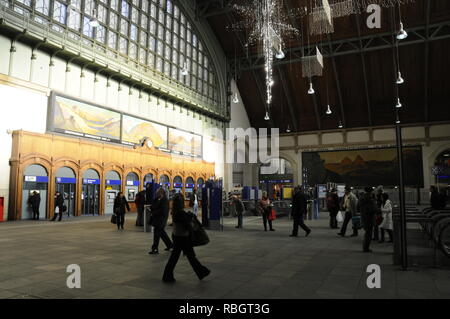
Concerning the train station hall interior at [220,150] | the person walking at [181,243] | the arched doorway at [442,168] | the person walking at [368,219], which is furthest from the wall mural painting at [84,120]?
the arched doorway at [442,168]

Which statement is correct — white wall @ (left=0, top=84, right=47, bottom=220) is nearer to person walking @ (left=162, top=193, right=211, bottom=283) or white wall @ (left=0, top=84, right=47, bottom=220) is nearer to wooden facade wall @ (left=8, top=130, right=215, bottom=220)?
wooden facade wall @ (left=8, top=130, right=215, bottom=220)

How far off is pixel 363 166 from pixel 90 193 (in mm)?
25487

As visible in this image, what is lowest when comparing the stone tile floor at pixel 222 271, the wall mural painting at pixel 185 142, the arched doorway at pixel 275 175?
the stone tile floor at pixel 222 271

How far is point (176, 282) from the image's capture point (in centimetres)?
494

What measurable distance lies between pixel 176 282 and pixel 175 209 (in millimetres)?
1055

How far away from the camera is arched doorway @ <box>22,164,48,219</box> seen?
15859mm

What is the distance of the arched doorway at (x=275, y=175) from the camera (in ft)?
119

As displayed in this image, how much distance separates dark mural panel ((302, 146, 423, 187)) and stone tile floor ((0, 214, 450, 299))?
26.0m

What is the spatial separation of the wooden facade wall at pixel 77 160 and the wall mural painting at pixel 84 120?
499 millimetres

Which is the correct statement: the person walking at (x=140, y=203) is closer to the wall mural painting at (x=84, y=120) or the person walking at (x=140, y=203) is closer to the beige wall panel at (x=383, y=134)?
the wall mural painting at (x=84, y=120)

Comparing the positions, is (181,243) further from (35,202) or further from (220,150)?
(220,150)

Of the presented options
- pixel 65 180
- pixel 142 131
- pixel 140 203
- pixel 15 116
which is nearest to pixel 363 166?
pixel 142 131

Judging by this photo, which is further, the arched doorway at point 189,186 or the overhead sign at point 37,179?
the arched doorway at point 189,186

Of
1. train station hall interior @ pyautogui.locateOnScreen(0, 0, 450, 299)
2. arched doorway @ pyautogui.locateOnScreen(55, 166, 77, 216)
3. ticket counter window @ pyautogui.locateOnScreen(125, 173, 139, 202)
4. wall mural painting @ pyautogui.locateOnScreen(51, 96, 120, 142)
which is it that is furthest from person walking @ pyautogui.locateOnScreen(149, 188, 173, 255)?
ticket counter window @ pyautogui.locateOnScreen(125, 173, 139, 202)
